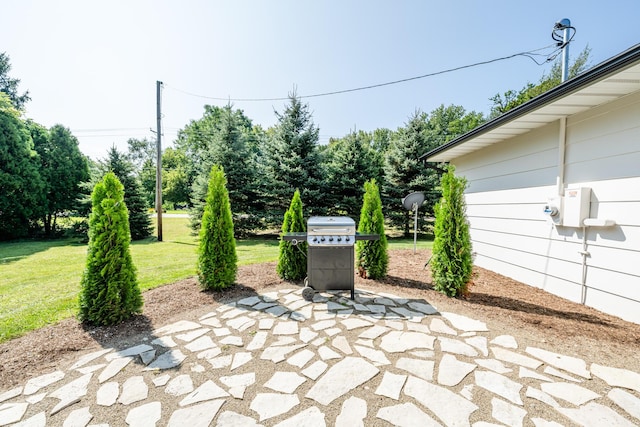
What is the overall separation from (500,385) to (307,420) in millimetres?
1325

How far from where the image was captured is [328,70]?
8.31 meters

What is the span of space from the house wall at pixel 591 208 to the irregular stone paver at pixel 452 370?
7.56ft

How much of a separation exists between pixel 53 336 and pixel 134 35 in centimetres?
605

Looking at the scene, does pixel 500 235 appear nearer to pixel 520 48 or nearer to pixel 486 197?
pixel 486 197

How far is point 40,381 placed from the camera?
1.95 metres

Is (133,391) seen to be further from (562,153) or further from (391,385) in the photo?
(562,153)

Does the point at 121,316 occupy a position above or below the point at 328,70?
below

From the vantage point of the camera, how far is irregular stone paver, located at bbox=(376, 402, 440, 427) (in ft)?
4.95

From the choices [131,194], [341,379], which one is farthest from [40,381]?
[131,194]

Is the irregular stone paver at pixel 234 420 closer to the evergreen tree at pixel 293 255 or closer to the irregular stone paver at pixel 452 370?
the irregular stone paver at pixel 452 370

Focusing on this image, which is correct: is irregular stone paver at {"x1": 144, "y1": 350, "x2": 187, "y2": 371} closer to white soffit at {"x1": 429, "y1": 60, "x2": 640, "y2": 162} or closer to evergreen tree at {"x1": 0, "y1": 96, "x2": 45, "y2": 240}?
white soffit at {"x1": 429, "y1": 60, "x2": 640, "y2": 162}

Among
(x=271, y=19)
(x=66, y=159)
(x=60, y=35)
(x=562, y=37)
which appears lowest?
(x=66, y=159)

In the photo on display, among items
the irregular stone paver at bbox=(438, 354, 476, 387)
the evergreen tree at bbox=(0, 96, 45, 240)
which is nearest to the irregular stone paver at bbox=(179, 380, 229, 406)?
the irregular stone paver at bbox=(438, 354, 476, 387)

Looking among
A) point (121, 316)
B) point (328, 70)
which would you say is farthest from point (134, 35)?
point (121, 316)
